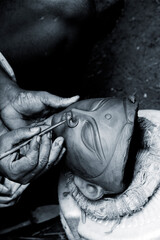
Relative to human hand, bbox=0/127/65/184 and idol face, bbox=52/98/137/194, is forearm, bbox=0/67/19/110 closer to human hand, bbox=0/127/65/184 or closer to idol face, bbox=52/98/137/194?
human hand, bbox=0/127/65/184

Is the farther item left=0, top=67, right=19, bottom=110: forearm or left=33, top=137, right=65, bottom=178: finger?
left=0, top=67, right=19, bottom=110: forearm

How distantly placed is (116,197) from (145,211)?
16 cm

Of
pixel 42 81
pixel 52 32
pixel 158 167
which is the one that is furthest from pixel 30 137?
pixel 42 81

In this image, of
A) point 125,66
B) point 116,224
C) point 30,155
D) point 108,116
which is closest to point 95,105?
point 108,116

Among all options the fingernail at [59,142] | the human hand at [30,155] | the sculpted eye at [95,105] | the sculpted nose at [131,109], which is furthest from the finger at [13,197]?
the sculpted nose at [131,109]

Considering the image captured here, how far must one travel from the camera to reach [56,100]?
5.54 ft

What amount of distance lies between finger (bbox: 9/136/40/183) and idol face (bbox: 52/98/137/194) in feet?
0.57

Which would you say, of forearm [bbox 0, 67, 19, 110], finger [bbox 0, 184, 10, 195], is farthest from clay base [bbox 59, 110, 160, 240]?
forearm [bbox 0, 67, 19, 110]

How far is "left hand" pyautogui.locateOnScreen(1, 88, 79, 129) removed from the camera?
1.71 metres

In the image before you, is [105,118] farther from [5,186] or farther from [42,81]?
[42,81]

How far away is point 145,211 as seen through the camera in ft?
5.14

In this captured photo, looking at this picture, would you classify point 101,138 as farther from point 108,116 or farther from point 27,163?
point 27,163

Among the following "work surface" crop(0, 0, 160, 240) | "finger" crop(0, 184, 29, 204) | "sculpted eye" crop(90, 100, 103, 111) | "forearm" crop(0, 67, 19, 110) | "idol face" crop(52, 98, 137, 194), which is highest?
"forearm" crop(0, 67, 19, 110)

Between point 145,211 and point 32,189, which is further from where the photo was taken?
point 32,189
